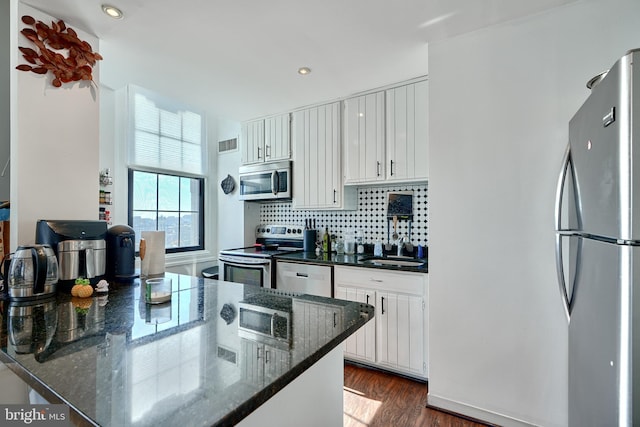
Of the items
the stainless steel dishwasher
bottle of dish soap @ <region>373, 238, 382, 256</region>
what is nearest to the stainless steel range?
the stainless steel dishwasher

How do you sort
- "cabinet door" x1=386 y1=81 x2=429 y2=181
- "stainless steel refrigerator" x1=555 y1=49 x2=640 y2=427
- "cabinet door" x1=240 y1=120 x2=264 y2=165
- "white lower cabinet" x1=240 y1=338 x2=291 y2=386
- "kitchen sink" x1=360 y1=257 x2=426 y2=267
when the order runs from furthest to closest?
"cabinet door" x1=240 y1=120 x2=264 y2=165, "kitchen sink" x1=360 y1=257 x2=426 y2=267, "cabinet door" x1=386 y1=81 x2=429 y2=181, "stainless steel refrigerator" x1=555 y1=49 x2=640 y2=427, "white lower cabinet" x1=240 y1=338 x2=291 y2=386

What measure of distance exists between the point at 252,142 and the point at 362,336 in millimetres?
2440

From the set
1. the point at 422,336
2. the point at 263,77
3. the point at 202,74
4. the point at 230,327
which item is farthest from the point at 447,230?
the point at 202,74

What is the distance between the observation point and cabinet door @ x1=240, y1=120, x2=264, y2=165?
3551 millimetres

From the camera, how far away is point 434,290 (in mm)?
2047

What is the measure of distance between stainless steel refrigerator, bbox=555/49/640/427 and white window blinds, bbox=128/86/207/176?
11.7ft

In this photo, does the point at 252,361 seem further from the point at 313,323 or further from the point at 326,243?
the point at 326,243

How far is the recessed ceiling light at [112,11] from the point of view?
174 cm

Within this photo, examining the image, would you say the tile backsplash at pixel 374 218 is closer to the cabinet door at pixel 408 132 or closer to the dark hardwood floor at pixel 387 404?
the cabinet door at pixel 408 132

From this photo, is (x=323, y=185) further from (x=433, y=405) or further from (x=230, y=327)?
(x=230, y=327)

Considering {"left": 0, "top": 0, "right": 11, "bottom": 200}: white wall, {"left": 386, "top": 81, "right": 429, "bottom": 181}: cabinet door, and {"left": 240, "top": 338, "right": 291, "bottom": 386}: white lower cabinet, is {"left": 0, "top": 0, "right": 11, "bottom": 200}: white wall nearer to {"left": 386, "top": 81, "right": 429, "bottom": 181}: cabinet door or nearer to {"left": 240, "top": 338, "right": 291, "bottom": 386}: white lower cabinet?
{"left": 240, "top": 338, "right": 291, "bottom": 386}: white lower cabinet

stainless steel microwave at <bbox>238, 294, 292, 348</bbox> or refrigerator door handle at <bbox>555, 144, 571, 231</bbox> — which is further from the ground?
refrigerator door handle at <bbox>555, 144, 571, 231</bbox>

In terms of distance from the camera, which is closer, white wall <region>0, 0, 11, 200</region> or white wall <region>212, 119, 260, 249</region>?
white wall <region>0, 0, 11, 200</region>

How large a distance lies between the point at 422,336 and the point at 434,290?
1.52 ft
